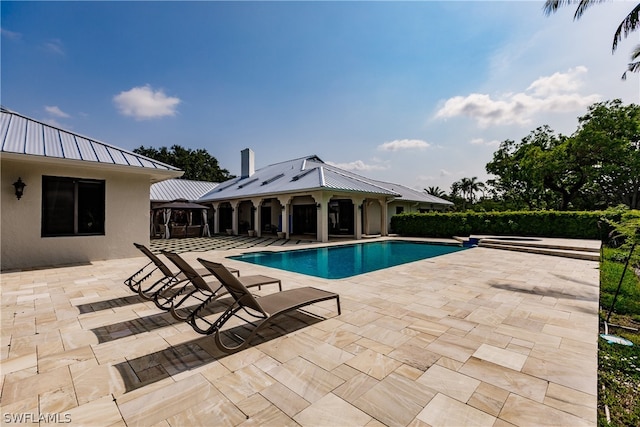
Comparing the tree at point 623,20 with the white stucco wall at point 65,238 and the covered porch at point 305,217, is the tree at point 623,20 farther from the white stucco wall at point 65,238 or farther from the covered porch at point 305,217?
the white stucco wall at point 65,238

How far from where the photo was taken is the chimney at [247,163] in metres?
27.6

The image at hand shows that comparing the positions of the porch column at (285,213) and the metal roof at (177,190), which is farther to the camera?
the metal roof at (177,190)

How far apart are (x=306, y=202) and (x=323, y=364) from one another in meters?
18.9

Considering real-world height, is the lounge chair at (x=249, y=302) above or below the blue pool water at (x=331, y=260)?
above

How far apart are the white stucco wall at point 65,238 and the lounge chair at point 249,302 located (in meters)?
7.98

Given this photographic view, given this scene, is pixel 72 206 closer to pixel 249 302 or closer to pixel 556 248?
pixel 249 302

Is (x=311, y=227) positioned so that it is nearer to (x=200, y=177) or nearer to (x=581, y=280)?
(x=581, y=280)

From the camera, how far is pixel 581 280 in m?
6.74

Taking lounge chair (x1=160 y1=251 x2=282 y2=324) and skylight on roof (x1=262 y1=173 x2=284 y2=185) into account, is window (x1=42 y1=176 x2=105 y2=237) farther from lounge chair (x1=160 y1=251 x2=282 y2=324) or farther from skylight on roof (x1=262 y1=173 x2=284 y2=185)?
skylight on roof (x1=262 y1=173 x2=284 y2=185)

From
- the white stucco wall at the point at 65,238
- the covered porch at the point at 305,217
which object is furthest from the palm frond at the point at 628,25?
the white stucco wall at the point at 65,238

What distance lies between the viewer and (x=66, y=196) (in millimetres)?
8906

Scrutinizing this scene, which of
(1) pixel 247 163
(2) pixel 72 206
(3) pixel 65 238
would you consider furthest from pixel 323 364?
(1) pixel 247 163

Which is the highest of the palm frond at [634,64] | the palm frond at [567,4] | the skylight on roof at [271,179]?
the palm frond at [567,4]

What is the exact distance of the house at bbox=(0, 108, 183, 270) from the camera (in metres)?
A: 7.98
